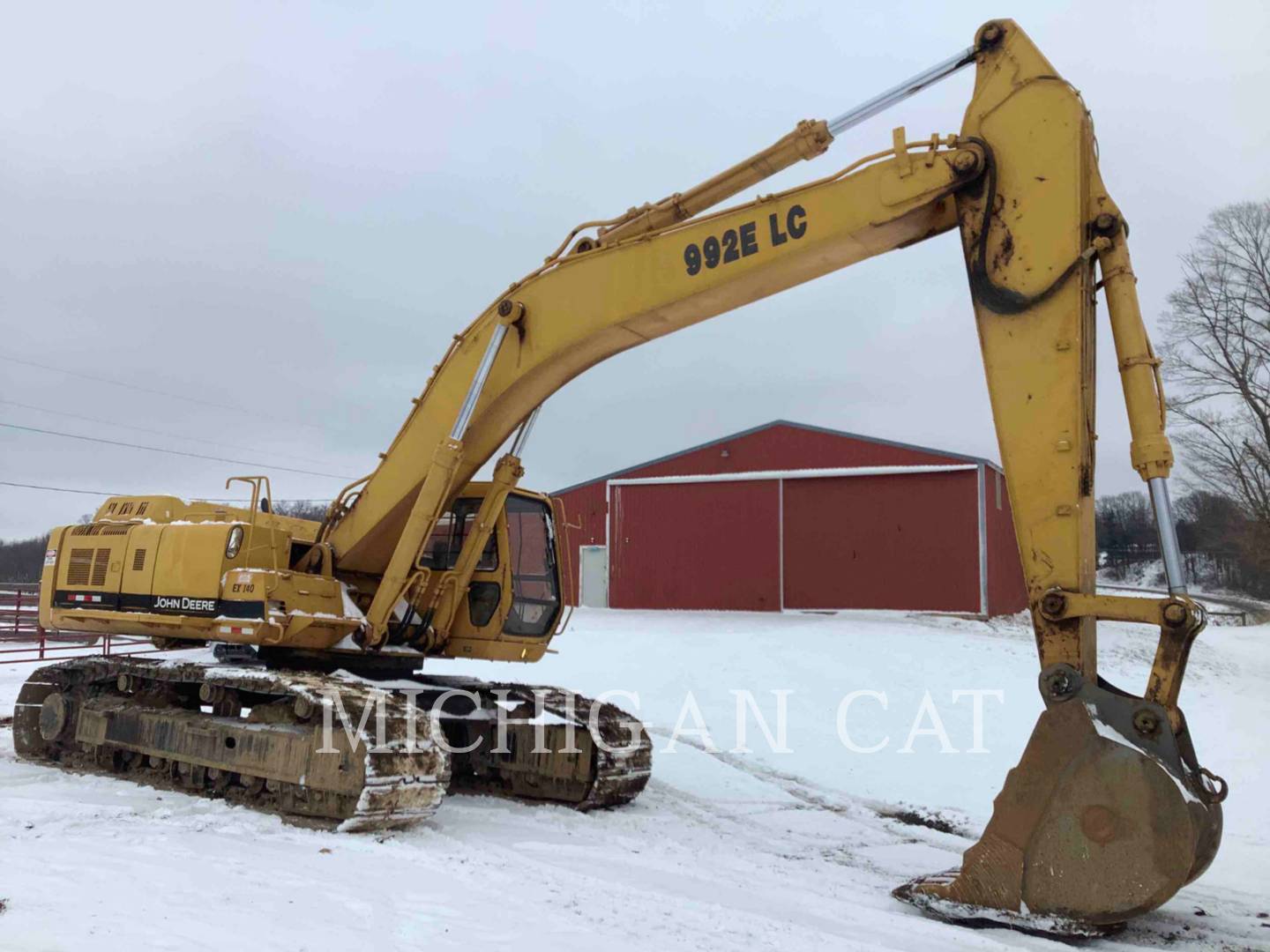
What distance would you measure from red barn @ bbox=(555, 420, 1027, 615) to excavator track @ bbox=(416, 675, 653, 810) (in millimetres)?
13200

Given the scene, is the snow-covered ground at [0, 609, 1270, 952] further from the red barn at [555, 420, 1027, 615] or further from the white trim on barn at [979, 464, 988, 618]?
the red barn at [555, 420, 1027, 615]

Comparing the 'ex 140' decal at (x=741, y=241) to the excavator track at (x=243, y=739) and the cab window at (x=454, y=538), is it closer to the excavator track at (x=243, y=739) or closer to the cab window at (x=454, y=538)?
the cab window at (x=454, y=538)

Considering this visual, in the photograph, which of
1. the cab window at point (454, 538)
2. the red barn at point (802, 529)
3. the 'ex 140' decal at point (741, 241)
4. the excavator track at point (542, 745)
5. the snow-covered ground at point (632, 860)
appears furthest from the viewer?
the red barn at point (802, 529)

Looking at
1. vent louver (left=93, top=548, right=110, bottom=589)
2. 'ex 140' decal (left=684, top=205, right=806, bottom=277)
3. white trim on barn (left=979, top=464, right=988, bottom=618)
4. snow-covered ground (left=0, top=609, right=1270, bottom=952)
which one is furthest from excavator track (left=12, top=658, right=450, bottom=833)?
white trim on barn (left=979, top=464, right=988, bottom=618)

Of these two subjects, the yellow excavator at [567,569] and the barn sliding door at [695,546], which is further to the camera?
the barn sliding door at [695,546]

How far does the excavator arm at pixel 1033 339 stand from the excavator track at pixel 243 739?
2881mm

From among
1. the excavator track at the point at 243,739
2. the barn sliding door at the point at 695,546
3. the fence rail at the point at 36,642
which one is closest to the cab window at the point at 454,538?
the excavator track at the point at 243,739

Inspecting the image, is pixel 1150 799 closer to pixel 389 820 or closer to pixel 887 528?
pixel 389 820

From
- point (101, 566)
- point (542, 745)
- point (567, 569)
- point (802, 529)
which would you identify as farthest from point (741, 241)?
point (802, 529)

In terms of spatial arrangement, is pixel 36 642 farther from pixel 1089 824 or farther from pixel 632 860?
pixel 1089 824

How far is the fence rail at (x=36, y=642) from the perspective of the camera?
1753 centimetres

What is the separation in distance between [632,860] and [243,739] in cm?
313

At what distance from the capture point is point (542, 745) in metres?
8.46

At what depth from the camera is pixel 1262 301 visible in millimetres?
28438
